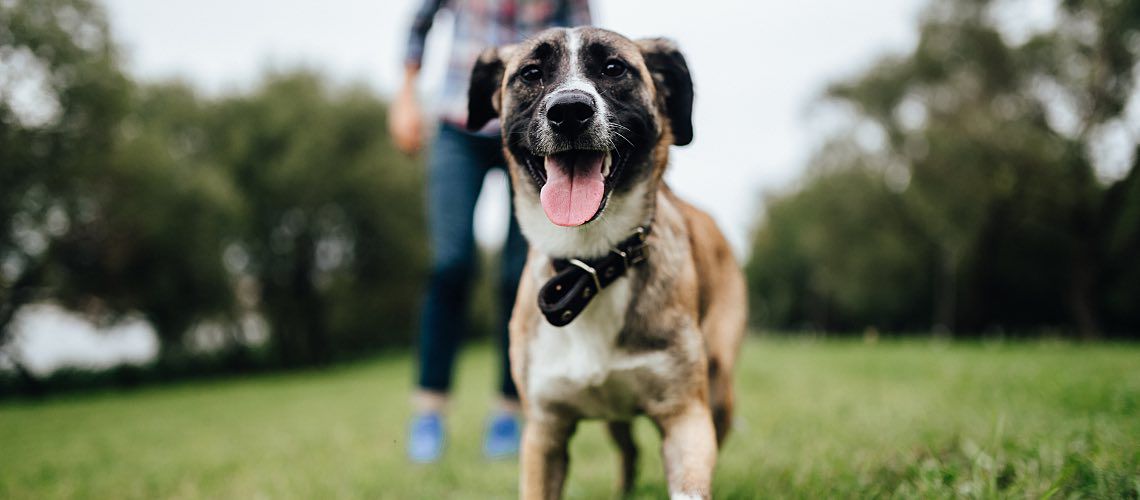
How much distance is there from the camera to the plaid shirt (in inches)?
144

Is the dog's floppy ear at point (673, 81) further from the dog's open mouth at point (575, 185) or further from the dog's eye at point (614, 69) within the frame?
the dog's open mouth at point (575, 185)

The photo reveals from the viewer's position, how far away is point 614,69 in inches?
91.6

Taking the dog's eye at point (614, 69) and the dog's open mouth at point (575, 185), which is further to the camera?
the dog's eye at point (614, 69)

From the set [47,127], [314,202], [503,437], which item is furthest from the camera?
[314,202]

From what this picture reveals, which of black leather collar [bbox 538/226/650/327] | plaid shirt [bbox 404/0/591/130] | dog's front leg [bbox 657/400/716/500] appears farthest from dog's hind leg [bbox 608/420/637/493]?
plaid shirt [bbox 404/0/591/130]

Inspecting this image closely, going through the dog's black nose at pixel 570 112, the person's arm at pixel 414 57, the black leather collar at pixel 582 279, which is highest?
the person's arm at pixel 414 57

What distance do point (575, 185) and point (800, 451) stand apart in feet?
6.38

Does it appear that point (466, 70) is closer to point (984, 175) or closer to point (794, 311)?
point (984, 175)

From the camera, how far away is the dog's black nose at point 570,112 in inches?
79.7

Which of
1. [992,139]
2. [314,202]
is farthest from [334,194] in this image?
[992,139]

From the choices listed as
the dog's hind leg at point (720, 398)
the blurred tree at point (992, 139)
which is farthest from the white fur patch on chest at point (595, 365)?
the blurred tree at point (992, 139)

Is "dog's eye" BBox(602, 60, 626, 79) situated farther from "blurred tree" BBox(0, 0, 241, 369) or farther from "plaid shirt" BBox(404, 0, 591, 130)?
"blurred tree" BBox(0, 0, 241, 369)

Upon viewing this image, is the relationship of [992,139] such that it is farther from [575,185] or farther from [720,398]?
[575,185]

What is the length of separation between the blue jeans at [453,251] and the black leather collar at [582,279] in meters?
1.40
